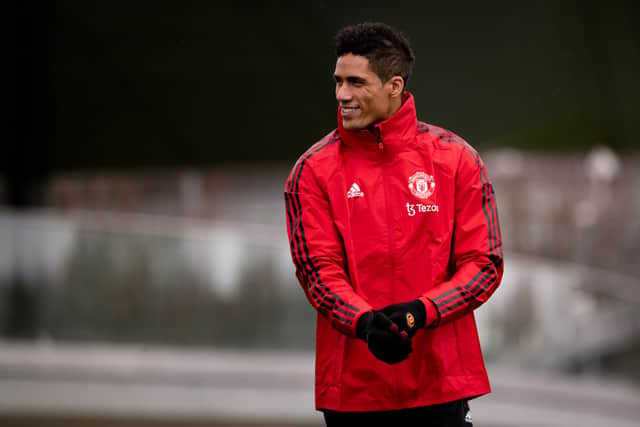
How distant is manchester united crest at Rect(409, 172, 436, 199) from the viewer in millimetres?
2779

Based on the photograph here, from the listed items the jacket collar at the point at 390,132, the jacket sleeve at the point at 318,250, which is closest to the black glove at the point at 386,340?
the jacket sleeve at the point at 318,250

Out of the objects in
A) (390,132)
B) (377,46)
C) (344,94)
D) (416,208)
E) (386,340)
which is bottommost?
(386,340)

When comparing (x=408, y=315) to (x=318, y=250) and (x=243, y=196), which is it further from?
(x=243, y=196)

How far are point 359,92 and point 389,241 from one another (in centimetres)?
43

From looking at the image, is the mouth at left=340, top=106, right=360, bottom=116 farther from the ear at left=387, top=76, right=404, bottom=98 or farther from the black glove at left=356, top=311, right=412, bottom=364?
the black glove at left=356, top=311, right=412, bottom=364

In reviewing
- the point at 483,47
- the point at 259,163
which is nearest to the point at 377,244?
the point at 483,47

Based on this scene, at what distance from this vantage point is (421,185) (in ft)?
9.16

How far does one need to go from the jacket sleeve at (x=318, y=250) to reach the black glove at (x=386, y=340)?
0.40 feet

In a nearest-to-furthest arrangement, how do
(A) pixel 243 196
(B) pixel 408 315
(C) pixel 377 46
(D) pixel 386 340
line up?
(D) pixel 386 340
(B) pixel 408 315
(C) pixel 377 46
(A) pixel 243 196

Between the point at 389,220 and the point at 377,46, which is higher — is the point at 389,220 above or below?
below

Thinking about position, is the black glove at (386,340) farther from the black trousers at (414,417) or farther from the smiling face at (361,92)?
the smiling face at (361,92)

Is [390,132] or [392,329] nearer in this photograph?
[392,329]

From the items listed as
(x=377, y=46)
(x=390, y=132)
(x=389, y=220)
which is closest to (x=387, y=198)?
(x=389, y=220)

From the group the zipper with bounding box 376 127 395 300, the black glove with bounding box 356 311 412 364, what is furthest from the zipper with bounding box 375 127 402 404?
the black glove with bounding box 356 311 412 364
